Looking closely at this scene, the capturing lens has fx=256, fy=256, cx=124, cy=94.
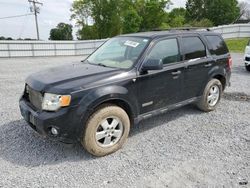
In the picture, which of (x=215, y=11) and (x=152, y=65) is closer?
(x=152, y=65)

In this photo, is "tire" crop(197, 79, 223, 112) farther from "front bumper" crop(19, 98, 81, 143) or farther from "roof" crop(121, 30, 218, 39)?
"front bumper" crop(19, 98, 81, 143)

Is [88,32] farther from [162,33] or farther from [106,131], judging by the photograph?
[106,131]

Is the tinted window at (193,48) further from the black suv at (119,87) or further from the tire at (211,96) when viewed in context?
the tire at (211,96)

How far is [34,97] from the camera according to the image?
3.95 metres

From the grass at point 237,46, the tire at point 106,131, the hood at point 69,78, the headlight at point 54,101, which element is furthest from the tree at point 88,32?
the headlight at point 54,101

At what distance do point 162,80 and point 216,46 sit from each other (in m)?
2.00

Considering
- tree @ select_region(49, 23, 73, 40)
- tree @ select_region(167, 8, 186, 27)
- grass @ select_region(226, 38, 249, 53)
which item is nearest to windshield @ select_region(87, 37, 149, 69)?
grass @ select_region(226, 38, 249, 53)

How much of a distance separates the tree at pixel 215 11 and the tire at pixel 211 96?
59.4 metres

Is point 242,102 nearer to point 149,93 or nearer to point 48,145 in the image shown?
point 149,93

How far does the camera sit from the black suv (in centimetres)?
356

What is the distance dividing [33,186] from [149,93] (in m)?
2.24

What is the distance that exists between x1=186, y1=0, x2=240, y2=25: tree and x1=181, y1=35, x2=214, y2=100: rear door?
59682 millimetres

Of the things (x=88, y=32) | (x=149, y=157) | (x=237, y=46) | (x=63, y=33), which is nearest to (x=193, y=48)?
(x=149, y=157)

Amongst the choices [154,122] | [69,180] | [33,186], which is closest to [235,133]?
[154,122]
